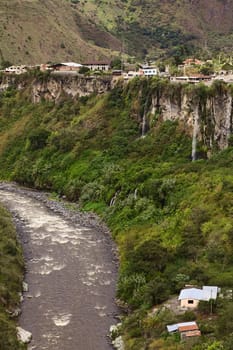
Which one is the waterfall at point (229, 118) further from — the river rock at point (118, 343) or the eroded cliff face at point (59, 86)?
the river rock at point (118, 343)

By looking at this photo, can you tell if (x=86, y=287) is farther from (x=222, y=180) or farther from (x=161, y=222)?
(x=222, y=180)

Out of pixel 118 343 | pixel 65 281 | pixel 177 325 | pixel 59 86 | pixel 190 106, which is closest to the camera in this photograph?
pixel 177 325

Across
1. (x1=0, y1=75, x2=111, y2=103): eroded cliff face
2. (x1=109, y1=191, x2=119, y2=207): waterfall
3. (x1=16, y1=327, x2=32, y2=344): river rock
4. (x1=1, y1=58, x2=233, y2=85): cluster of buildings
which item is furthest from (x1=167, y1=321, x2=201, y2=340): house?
(x1=0, y1=75, x2=111, y2=103): eroded cliff face

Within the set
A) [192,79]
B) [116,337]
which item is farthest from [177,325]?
[192,79]

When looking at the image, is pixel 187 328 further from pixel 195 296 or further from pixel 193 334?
pixel 195 296

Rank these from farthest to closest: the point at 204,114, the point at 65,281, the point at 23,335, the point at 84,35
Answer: the point at 84,35 < the point at 204,114 < the point at 65,281 < the point at 23,335

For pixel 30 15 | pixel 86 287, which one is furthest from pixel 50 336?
pixel 30 15

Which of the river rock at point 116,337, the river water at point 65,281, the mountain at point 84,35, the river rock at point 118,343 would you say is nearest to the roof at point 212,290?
the river rock at point 116,337
